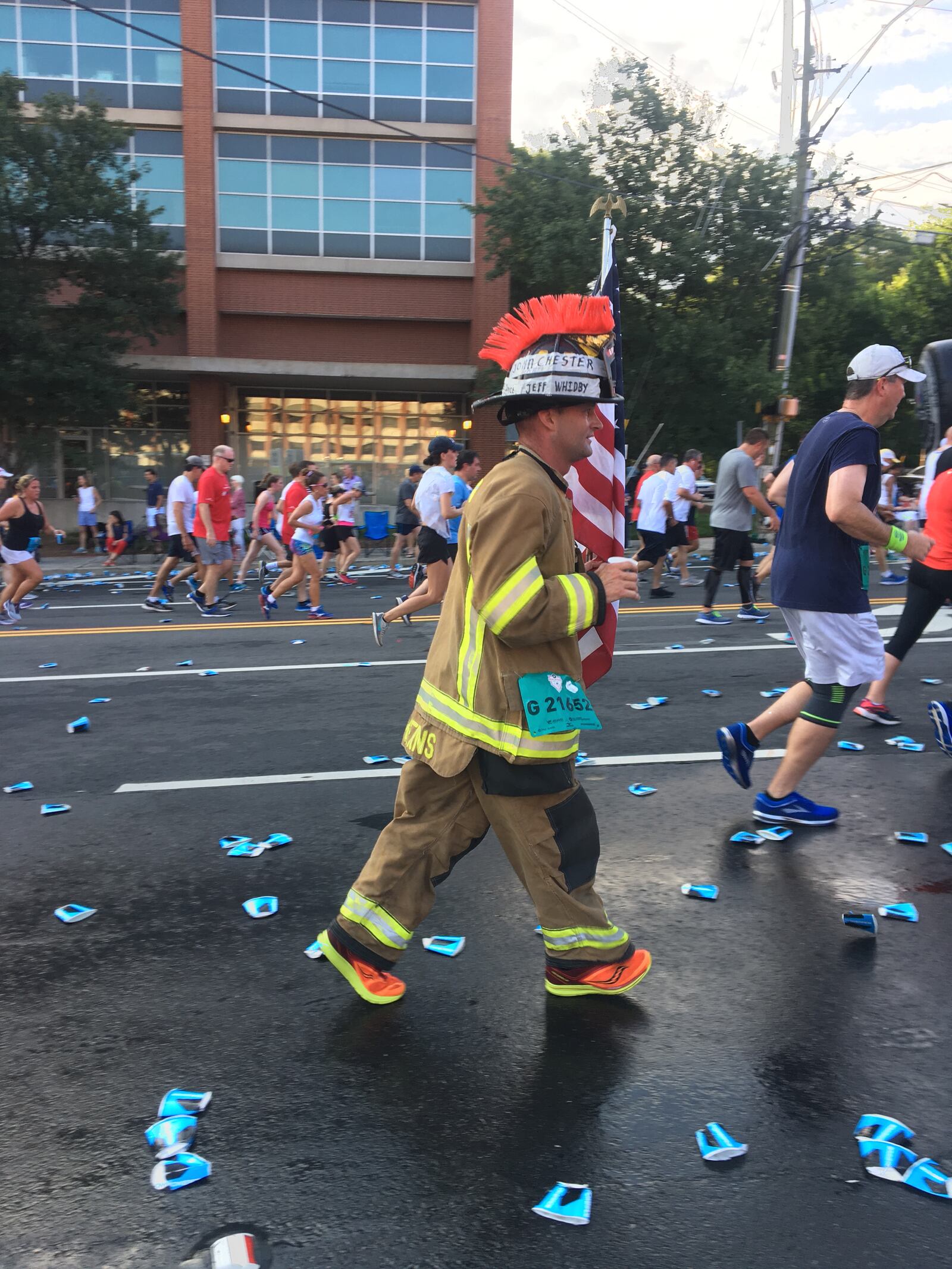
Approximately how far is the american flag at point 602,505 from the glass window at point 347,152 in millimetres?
28713

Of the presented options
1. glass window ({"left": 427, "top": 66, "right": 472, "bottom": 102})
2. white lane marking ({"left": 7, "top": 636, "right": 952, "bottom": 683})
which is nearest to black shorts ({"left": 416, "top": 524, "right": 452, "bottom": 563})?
white lane marking ({"left": 7, "top": 636, "right": 952, "bottom": 683})

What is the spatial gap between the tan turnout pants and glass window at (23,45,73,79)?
32183 millimetres

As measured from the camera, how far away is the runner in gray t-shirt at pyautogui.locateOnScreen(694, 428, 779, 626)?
442 inches

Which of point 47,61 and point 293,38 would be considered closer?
point 47,61

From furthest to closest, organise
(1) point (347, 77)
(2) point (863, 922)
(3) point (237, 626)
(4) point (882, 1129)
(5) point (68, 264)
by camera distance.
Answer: (1) point (347, 77) < (5) point (68, 264) < (3) point (237, 626) < (2) point (863, 922) < (4) point (882, 1129)

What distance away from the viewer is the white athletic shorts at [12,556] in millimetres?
12102

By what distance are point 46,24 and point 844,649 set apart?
105ft

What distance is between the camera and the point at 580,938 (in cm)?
312

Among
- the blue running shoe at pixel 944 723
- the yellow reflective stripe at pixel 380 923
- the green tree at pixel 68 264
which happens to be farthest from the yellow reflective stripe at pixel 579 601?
the green tree at pixel 68 264

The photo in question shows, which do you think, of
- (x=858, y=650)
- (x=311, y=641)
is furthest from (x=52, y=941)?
(x=311, y=641)

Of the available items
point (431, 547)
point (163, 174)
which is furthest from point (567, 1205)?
point (163, 174)

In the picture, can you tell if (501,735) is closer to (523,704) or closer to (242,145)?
(523,704)

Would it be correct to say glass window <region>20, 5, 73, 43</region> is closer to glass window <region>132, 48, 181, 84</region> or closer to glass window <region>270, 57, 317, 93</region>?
glass window <region>132, 48, 181, 84</region>

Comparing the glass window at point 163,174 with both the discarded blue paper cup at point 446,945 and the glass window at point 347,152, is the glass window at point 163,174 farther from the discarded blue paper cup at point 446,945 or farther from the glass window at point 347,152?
the discarded blue paper cup at point 446,945
